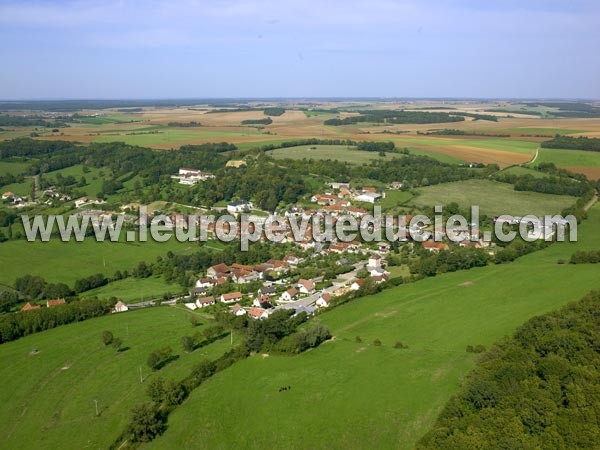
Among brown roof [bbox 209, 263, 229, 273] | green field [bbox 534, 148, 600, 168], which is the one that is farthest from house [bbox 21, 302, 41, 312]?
green field [bbox 534, 148, 600, 168]

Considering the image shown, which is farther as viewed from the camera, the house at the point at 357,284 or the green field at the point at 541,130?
the green field at the point at 541,130

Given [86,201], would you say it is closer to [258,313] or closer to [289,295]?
[289,295]

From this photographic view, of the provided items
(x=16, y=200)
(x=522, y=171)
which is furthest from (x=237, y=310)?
(x=522, y=171)

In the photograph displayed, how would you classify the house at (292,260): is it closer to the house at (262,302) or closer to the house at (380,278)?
the house at (380,278)

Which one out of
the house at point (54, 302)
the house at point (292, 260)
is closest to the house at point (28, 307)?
the house at point (54, 302)

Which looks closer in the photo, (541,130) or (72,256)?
(72,256)

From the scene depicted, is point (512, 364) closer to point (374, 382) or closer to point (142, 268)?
point (374, 382)

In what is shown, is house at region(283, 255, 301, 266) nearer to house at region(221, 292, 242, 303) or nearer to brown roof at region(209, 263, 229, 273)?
brown roof at region(209, 263, 229, 273)
